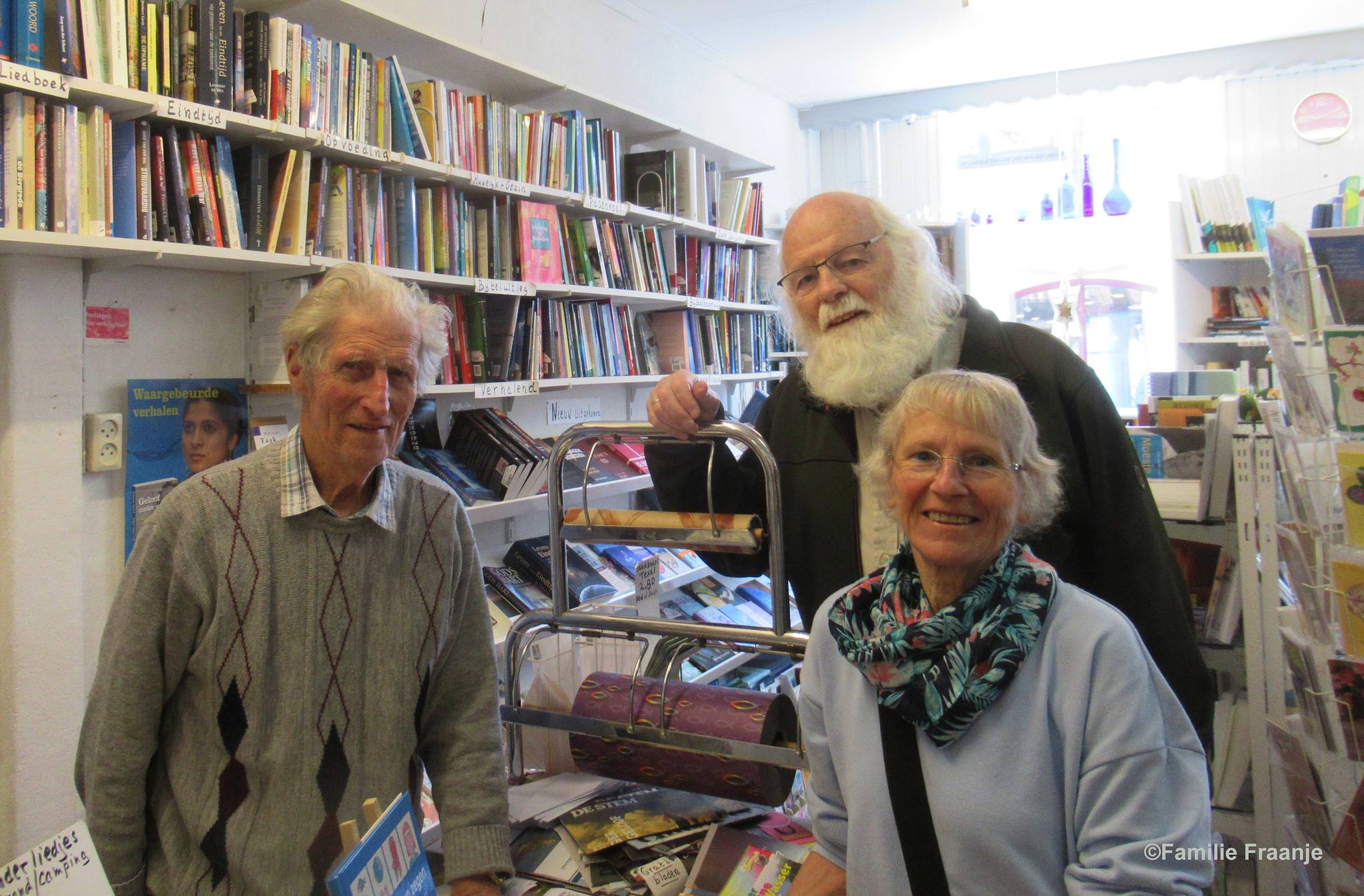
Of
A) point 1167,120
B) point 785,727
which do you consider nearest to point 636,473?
point 785,727

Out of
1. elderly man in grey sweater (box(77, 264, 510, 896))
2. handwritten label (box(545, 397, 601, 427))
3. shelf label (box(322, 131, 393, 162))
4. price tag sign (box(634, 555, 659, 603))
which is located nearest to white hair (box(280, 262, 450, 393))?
elderly man in grey sweater (box(77, 264, 510, 896))

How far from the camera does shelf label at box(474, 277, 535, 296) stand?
2.71 metres

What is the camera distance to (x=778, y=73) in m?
5.33

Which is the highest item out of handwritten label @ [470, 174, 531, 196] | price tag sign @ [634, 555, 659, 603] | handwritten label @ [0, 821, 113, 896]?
handwritten label @ [470, 174, 531, 196]

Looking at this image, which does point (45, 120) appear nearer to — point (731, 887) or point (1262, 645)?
point (731, 887)

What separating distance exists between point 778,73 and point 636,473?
10.3ft

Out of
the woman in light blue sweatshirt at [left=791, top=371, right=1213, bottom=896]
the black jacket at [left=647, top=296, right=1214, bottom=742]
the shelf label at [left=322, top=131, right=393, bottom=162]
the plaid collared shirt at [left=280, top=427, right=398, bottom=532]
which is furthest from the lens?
the shelf label at [left=322, top=131, right=393, bottom=162]

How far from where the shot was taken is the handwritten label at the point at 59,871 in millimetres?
750

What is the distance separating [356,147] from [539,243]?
0.82 meters

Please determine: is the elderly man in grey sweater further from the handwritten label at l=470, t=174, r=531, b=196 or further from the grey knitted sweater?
the handwritten label at l=470, t=174, r=531, b=196

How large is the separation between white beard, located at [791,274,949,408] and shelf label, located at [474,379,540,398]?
4.28 ft

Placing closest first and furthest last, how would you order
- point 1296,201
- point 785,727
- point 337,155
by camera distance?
point 785,727
point 337,155
point 1296,201

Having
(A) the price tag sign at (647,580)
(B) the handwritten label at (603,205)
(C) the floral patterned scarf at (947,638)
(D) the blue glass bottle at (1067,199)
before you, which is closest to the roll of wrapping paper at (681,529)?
(A) the price tag sign at (647,580)

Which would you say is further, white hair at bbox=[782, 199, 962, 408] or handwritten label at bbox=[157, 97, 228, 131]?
handwritten label at bbox=[157, 97, 228, 131]
